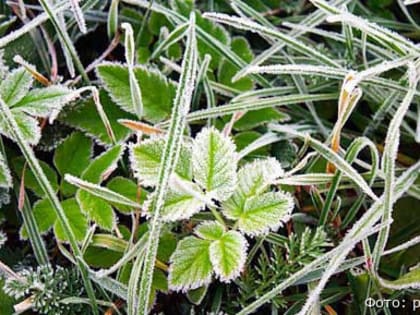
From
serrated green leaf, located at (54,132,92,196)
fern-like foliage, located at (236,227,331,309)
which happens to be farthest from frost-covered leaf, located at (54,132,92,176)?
fern-like foliage, located at (236,227,331,309)

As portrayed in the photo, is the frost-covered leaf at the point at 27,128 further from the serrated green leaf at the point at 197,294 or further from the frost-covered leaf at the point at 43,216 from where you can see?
the serrated green leaf at the point at 197,294

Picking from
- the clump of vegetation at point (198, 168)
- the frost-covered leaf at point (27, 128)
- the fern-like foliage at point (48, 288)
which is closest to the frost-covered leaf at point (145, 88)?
the clump of vegetation at point (198, 168)

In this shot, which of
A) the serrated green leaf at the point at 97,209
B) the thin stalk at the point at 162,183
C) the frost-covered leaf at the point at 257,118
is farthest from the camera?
the frost-covered leaf at the point at 257,118

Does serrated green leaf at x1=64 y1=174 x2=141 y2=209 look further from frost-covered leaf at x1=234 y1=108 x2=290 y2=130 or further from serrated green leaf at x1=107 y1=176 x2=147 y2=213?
frost-covered leaf at x1=234 y1=108 x2=290 y2=130

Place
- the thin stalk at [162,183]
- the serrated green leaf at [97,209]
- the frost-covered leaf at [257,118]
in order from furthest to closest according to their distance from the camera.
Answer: the frost-covered leaf at [257,118]
the serrated green leaf at [97,209]
the thin stalk at [162,183]

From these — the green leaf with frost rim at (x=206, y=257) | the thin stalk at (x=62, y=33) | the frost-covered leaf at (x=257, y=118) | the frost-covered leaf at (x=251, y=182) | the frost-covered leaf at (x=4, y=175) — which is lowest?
the green leaf with frost rim at (x=206, y=257)

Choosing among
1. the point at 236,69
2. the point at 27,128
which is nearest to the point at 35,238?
the point at 27,128
